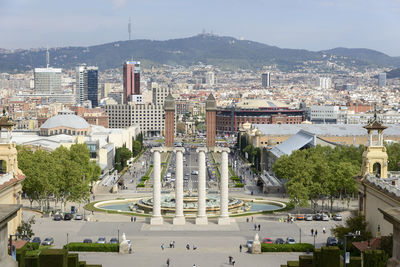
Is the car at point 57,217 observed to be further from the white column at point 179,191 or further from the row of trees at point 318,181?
the row of trees at point 318,181

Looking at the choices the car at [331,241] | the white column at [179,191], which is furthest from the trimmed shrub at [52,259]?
the white column at [179,191]

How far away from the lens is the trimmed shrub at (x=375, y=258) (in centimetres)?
3162

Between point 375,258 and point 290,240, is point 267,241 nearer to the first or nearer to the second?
point 290,240

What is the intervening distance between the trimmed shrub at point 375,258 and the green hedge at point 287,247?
60.6 ft

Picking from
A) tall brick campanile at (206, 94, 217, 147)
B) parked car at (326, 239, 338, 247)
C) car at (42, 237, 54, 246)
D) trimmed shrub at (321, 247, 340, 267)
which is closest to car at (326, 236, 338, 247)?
parked car at (326, 239, 338, 247)

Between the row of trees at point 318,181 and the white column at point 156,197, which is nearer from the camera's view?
the white column at point 156,197

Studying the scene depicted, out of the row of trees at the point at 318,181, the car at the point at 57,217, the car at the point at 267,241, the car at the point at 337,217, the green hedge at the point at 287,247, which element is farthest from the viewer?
the row of trees at the point at 318,181

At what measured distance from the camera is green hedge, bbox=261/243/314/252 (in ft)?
167

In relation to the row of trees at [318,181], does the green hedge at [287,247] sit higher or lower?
lower

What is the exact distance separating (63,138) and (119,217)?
4990 cm

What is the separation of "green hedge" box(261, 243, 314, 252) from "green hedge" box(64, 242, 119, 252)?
420 inches

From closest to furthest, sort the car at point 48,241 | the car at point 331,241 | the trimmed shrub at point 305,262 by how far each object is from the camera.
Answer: the trimmed shrub at point 305,262 → the car at point 331,241 → the car at point 48,241

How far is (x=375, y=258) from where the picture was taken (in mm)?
31781

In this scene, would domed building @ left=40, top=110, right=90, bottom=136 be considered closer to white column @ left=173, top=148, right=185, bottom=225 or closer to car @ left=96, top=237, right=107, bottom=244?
white column @ left=173, top=148, right=185, bottom=225
